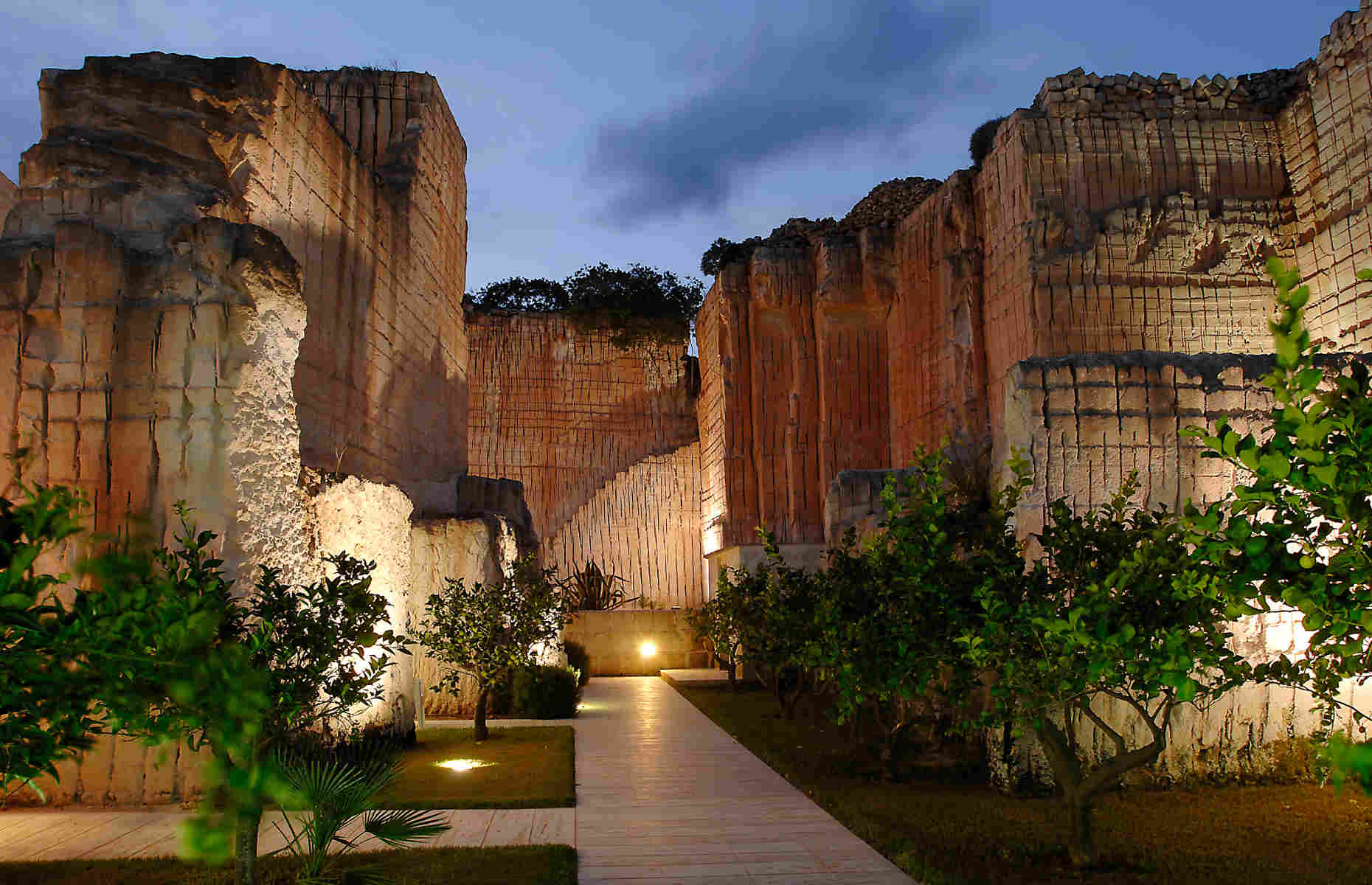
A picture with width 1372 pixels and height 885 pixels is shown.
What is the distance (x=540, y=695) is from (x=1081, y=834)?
741 cm

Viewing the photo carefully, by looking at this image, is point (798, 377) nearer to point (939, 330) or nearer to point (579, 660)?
point (939, 330)

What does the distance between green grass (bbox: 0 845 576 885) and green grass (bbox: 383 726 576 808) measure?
1.24 metres

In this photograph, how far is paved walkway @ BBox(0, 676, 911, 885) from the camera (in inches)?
196

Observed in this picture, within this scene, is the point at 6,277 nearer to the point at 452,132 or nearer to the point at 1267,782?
the point at 452,132

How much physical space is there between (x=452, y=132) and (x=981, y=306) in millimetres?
8416

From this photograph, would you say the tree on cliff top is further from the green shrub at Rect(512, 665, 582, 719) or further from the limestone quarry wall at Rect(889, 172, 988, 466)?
the green shrub at Rect(512, 665, 582, 719)

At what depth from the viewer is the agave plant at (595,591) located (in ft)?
65.3

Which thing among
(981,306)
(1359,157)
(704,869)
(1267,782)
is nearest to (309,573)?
(704,869)

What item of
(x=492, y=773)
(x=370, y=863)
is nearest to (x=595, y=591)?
(x=492, y=773)

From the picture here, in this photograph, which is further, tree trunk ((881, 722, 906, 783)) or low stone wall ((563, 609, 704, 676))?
low stone wall ((563, 609, 704, 676))

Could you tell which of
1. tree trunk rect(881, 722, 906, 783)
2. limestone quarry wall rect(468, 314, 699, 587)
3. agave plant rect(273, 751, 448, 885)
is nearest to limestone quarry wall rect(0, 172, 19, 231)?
limestone quarry wall rect(468, 314, 699, 587)

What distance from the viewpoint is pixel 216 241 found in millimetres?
6555

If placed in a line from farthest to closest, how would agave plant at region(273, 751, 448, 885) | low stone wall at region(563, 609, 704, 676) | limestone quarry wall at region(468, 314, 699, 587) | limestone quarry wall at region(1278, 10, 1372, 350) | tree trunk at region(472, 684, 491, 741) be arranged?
limestone quarry wall at region(468, 314, 699, 587) → low stone wall at region(563, 609, 704, 676) → limestone quarry wall at region(1278, 10, 1372, 350) → tree trunk at region(472, 684, 491, 741) → agave plant at region(273, 751, 448, 885)

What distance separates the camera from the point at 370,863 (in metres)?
4.97
